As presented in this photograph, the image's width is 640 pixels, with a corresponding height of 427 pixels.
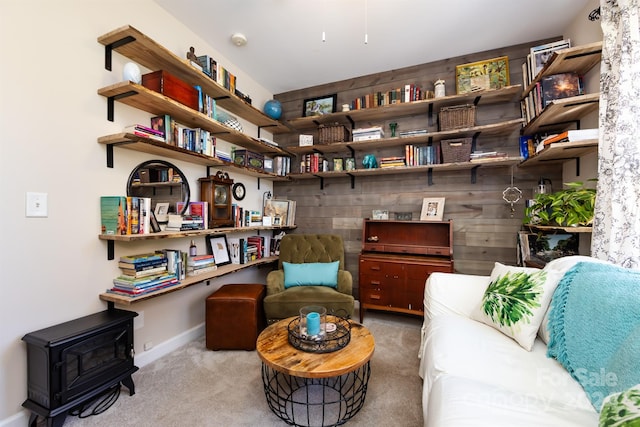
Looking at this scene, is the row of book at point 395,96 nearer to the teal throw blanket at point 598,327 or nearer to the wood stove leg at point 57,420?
the teal throw blanket at point 598,327

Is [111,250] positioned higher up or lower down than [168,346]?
higher up

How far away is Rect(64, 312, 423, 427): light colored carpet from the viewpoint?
1.46 m

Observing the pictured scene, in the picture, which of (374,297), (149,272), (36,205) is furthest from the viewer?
(374,297)

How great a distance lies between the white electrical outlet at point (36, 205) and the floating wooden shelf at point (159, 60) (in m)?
0.93

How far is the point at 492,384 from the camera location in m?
1.06

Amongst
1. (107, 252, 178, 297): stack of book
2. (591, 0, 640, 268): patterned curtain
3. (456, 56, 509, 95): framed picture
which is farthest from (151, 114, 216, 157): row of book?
(591, 0, 640, 268): patterned curtain

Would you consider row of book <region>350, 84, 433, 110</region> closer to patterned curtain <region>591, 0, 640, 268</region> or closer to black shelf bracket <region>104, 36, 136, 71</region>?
patterned curtain <region>591, 0, 640, 268</region>

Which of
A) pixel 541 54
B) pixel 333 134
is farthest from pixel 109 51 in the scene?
pixel 541 54

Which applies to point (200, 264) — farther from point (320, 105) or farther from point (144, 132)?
point (320, 105)

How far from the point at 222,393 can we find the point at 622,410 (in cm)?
181

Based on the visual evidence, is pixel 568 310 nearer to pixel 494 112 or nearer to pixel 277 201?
pixel 494 112

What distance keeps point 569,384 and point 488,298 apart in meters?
0.54

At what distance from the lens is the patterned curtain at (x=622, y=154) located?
1.34 meters

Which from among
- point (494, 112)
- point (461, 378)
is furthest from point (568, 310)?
point (494, 112)
